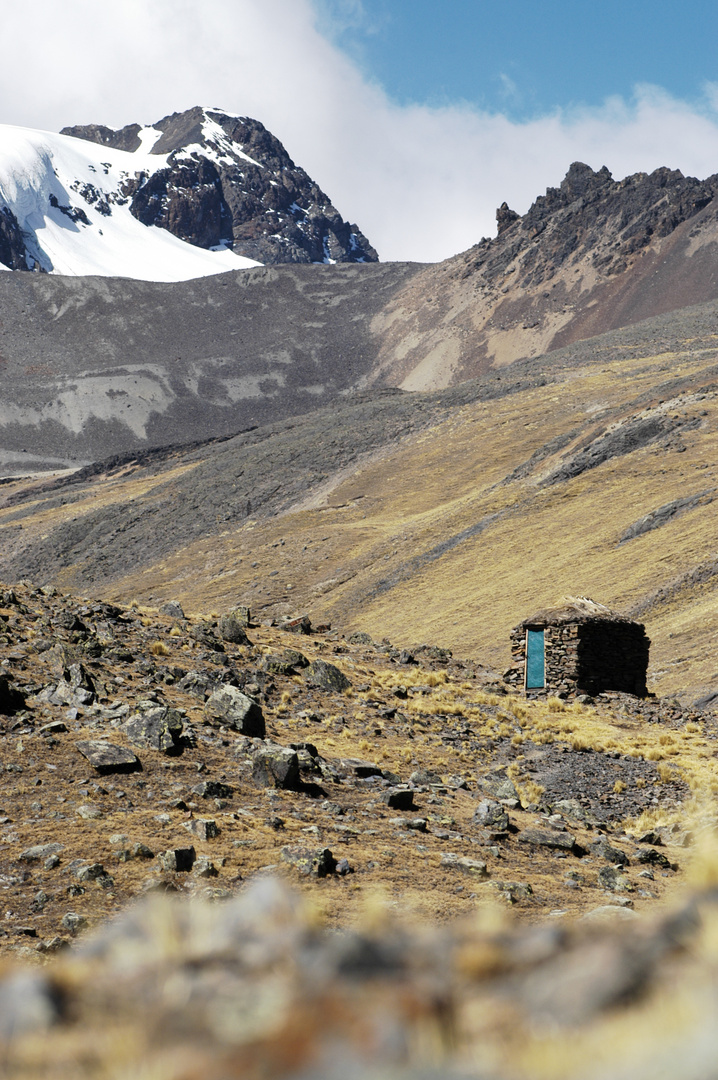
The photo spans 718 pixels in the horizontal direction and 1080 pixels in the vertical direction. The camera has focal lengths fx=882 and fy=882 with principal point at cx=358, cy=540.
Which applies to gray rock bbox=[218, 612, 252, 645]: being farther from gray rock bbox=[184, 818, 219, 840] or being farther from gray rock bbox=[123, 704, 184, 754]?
gray rock bbox=[184, 818, 219, 840]

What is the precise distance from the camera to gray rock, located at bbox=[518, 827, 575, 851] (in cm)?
1172

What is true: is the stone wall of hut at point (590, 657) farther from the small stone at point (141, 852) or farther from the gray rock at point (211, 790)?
the small stone at point (141, 852)

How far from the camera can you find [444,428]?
88500 mm

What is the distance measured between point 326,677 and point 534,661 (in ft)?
24.9

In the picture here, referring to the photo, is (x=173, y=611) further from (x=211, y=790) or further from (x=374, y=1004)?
(x=374, y=1004)

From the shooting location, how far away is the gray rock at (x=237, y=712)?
15.5 m

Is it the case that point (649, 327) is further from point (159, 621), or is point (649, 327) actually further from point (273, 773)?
point (273, 773)

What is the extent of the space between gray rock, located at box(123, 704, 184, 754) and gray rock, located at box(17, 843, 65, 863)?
3.70m

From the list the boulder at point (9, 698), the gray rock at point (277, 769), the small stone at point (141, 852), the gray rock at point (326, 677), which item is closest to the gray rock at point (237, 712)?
the gray rock at point (277, 769)

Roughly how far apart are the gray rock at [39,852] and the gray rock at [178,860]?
1.13 metres

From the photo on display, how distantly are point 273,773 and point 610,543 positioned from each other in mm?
34608

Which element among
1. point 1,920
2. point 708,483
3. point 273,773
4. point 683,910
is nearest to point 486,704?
point 273,773

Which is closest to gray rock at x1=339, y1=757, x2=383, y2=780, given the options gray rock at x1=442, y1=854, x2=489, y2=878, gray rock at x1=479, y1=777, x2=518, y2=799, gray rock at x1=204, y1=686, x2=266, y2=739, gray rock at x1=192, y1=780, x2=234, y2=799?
gray rock at x1=204, y1=686, x2=266, y2=739

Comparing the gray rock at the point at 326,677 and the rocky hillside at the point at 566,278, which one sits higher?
the rocky hillside at the point at 566,278
